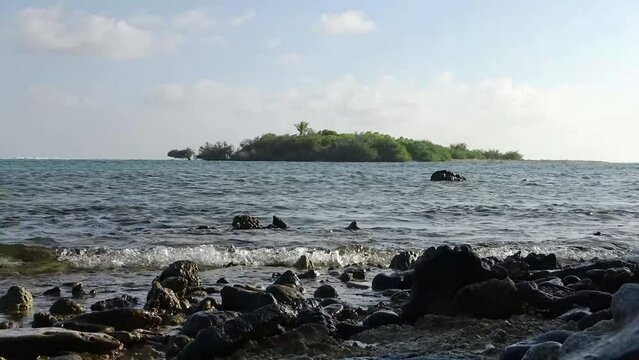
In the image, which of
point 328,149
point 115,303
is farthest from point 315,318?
point 328,149

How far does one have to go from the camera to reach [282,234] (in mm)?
15344

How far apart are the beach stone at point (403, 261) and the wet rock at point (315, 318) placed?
4691mm

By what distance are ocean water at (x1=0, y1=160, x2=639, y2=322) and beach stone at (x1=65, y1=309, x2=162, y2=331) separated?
5.09 feet

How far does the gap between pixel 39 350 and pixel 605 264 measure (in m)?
7.04

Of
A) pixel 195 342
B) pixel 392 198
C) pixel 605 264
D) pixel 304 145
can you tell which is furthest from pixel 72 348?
pixel 304 145

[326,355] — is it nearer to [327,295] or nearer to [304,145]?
[327,295]

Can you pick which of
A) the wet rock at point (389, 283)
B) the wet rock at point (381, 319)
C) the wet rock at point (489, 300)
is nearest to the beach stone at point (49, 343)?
the wet rock at point (381, 319)

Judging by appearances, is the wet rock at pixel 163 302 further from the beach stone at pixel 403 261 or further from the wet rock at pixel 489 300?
the beach stone at pixel 403 261

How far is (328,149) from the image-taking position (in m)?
87.5

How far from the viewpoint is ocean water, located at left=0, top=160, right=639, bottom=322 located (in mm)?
11602

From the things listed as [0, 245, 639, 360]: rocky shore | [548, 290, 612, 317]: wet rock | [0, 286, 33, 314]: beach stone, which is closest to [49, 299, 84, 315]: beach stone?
[0, 245, 639, 360]: rocky shore

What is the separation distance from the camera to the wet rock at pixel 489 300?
7077mm

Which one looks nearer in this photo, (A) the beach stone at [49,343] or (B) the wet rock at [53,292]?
(A) the beach stone at [49,343]

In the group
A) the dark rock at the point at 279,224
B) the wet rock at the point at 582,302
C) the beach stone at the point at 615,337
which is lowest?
the dark rock at the point at 279,224
